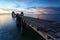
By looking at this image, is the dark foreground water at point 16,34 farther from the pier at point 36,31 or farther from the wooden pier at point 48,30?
the wooden pier at point 48,30

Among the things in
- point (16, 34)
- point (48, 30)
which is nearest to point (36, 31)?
point (48, 30)

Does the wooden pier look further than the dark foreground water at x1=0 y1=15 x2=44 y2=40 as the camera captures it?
No

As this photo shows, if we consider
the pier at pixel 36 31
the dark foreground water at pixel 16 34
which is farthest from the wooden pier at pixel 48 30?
the dark foreground water at pixel 16 34

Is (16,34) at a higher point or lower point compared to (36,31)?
lower

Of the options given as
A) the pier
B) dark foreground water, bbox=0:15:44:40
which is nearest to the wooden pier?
the pier

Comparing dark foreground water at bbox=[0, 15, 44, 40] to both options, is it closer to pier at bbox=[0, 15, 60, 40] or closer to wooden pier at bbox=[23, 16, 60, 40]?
pier at bbox=[0, 15, 60, 40]

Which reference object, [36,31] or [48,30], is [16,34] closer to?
[36,31]

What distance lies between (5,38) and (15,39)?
0.81 m

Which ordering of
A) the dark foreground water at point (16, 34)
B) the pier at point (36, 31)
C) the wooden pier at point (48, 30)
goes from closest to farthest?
the wooden pier at point (48, 30), the pier at point (36, 31), the dark foreground water at point (16, 34)

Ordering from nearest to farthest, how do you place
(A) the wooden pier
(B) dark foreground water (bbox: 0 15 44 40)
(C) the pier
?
(A) the wooden pier, (C) the pier, (B) dark foreground water (bbox: 0 15 44 40)

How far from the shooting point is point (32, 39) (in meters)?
10.0

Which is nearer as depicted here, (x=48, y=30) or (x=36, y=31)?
(x=48, y=30)

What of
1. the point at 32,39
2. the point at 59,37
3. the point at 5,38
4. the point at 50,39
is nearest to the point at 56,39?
the point at 59,37

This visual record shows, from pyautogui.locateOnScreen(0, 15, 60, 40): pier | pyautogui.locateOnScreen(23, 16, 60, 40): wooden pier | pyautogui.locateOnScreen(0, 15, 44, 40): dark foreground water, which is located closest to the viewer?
pyautogui.locateOnScreen(23, 16, 60, 40): wooden pier
